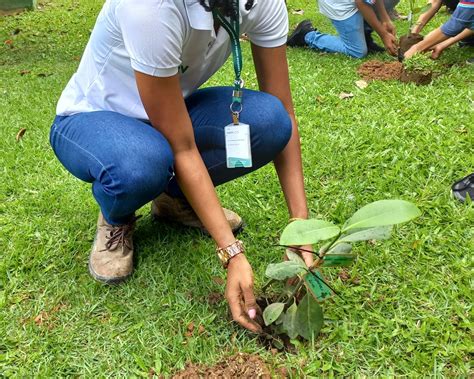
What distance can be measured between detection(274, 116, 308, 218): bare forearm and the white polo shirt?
31cm

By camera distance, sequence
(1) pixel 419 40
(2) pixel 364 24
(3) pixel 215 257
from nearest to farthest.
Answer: (3) pixel 215 257, (1) pixel 419 40, (2) pixel 364 24

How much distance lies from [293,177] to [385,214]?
581 millimetres

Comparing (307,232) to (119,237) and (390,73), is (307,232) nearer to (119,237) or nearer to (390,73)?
(119,237)

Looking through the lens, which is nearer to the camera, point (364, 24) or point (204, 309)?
point (204, 309)

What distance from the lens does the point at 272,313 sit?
3.91ft

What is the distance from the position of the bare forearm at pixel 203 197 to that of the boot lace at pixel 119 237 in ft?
1.24

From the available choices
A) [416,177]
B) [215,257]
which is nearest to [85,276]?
[215,257]

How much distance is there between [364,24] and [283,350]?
3425 mm

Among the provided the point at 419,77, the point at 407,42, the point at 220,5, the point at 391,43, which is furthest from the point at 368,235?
the point at 391,43

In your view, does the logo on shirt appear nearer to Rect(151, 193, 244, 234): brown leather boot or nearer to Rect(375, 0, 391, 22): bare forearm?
Rect(151, 193, 244, 234): brown leather boot

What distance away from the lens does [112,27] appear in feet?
4.48

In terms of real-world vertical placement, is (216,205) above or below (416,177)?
above

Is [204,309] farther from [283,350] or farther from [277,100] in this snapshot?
[277,100]

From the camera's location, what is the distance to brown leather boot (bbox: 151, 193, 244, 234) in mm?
1746
